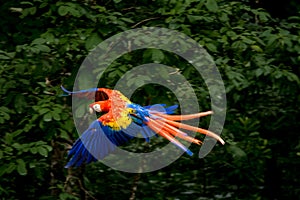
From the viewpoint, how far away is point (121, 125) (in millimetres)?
2537

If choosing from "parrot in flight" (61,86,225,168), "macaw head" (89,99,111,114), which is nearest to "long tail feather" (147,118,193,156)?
"parrot in flight" (61,86,225,168)

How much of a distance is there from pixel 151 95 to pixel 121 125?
1045 millimetres

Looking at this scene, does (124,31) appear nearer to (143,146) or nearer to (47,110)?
(47,110)

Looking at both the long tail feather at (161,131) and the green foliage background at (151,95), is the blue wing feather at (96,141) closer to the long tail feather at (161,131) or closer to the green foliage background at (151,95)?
the long tail feather at (161,131)

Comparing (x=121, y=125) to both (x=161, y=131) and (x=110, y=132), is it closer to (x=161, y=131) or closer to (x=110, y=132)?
(x=110, y=132)

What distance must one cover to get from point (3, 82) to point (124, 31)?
2.62 ft

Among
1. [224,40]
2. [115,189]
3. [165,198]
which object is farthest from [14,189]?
[224,40]

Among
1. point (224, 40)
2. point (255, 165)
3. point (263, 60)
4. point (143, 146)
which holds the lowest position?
point (255, 165)

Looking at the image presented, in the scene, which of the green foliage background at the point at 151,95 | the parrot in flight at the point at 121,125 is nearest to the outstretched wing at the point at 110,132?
the parrot in flight at the point at 121,125

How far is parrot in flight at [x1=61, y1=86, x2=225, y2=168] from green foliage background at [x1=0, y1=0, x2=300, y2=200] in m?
0.71

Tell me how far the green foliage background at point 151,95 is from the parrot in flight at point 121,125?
27.9 inches

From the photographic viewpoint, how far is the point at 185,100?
12.1 ft

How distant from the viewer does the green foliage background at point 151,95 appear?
143 inches

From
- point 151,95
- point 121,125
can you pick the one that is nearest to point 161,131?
point 121,125
